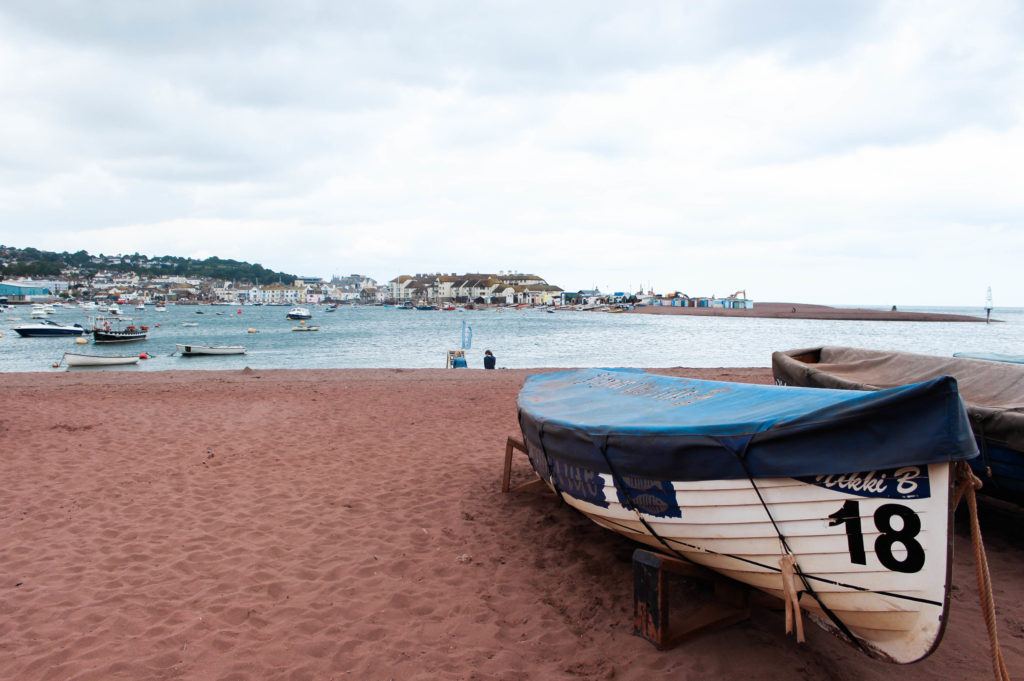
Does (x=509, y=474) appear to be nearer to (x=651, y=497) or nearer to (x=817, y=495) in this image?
(x=651, y=497)

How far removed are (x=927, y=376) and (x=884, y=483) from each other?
5.45 metres

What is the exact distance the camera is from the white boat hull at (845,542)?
2953 millimetres

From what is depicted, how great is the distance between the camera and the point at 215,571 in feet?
16.8

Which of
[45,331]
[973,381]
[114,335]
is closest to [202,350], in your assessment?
[114,335]

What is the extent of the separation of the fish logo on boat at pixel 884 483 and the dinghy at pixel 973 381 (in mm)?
1525

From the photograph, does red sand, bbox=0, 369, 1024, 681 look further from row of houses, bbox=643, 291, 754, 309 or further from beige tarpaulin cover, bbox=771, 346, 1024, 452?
row of houses, bbox=643, 291, 754, 309

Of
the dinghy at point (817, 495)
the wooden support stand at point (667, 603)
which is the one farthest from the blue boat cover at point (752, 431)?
the wooden support stand at point (667, 603)

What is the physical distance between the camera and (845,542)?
3.19 metres

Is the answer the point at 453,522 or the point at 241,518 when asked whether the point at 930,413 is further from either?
the point at 241,518

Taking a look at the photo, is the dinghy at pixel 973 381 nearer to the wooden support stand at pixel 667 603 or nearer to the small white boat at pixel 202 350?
the wooden support stand at pixel 667 603

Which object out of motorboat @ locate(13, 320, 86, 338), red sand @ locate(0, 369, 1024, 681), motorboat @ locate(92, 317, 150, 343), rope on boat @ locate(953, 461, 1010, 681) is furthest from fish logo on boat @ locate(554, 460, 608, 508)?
motorboat @ locate(13, 320, 86, 338)

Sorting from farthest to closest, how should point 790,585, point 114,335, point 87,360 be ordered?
point 114,335
point 87,360
point 790,585

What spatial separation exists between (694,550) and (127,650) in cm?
379

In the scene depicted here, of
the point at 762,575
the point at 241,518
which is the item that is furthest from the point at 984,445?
the point at 241,518
